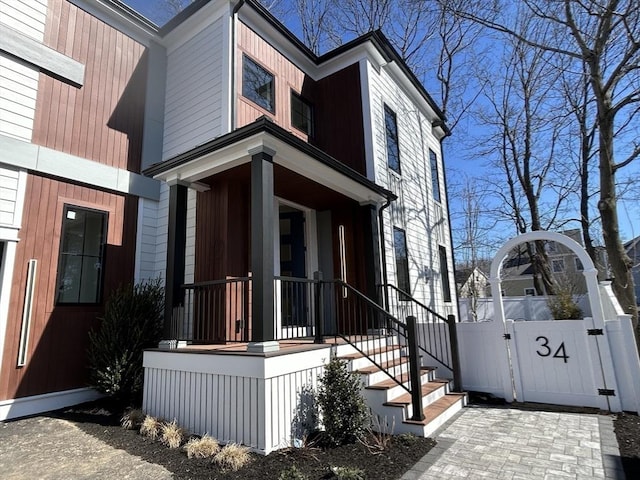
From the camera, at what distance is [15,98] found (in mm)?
5492

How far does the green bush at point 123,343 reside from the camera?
5.22 m

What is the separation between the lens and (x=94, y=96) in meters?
6.58

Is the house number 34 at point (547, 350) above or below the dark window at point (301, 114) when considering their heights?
below

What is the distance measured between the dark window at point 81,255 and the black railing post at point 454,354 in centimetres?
572

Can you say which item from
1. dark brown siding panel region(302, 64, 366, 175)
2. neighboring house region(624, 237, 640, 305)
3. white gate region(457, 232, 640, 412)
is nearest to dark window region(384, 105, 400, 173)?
dark brown siding panel region(302, 64, 366, 175)

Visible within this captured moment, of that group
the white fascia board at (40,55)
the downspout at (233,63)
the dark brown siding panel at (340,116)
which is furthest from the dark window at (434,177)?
the white fascia board at (40,55)

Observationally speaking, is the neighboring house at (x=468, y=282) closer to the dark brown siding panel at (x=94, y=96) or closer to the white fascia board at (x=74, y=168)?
the white fascia board at (x=74, y=168)

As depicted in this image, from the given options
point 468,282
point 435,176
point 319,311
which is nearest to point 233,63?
point 319,311

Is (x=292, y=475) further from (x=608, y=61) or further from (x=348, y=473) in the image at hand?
(x=608, y=61)

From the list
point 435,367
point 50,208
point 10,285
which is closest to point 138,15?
point 50,208

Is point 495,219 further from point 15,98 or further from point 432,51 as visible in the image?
point 15,98

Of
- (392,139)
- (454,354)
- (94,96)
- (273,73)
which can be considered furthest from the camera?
(392,139)

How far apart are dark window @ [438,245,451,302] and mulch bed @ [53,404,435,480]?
724cm

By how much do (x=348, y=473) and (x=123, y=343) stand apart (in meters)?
3.88
